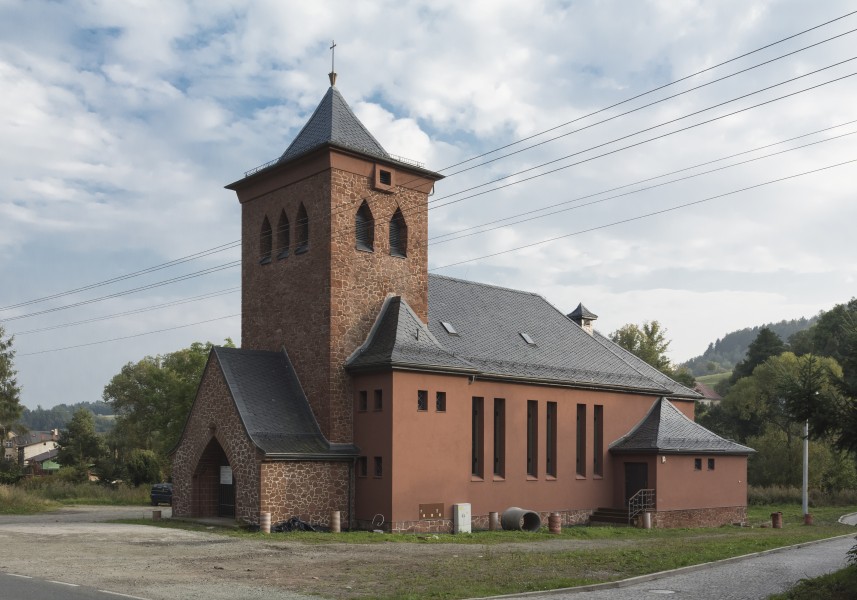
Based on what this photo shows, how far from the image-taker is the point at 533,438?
32312mm

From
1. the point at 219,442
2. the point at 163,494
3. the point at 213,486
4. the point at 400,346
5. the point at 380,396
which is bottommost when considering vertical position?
the point at 163,494

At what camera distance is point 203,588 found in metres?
14.4

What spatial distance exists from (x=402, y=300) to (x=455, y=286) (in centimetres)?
595

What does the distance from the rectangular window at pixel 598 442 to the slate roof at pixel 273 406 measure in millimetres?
11636

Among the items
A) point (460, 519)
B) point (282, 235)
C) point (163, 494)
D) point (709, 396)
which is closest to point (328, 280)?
point (282, 235)

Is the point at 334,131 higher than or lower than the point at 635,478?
higher

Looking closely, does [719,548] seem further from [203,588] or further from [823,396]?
[203,588]

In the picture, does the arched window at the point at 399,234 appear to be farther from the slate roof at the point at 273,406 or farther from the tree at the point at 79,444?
the tree at the point at 79,444

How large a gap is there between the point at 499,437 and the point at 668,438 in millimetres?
8162

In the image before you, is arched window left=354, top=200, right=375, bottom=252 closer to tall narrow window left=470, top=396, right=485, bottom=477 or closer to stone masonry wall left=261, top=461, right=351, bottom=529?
tall narrow window left=470, top=396, right=485, bottom=477

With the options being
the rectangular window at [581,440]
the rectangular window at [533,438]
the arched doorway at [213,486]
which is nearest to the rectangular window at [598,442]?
the rectangular window at [581,440]

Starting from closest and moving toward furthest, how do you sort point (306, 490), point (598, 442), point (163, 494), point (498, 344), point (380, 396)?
point (306, 490), point (380, 396), point (498, 344), point (598, 442), point (163, 494)

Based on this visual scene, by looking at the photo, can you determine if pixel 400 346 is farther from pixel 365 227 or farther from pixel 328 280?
pixel 365 227

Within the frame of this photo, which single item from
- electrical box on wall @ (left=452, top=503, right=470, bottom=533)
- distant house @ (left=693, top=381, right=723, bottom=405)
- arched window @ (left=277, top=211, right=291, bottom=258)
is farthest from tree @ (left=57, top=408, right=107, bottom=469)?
electrical box on wall @ (left=452, top=503, right=470, bottom=533)
